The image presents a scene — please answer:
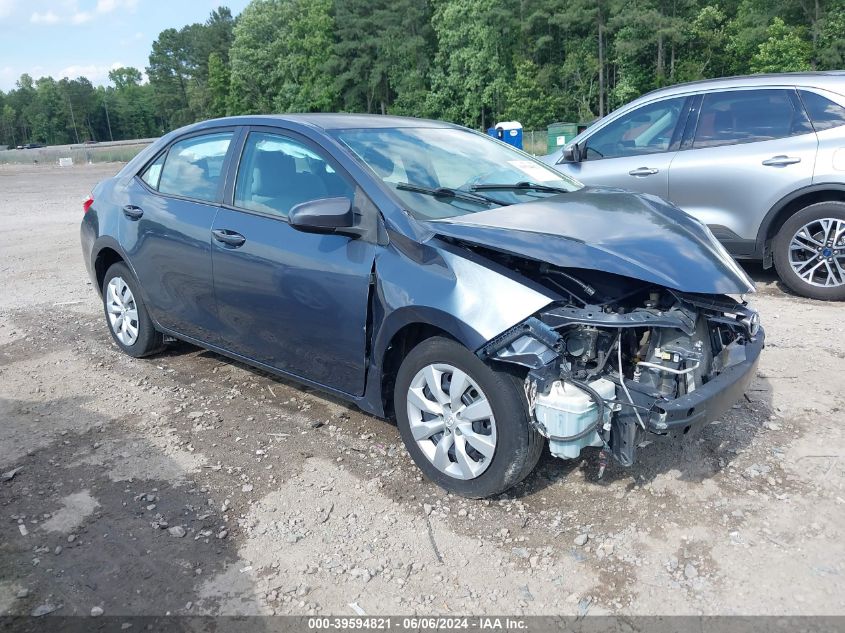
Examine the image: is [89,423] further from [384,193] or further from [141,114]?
[141,114]

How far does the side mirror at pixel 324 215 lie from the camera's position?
348 centimetres

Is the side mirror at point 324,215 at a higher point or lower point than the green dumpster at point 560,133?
lower

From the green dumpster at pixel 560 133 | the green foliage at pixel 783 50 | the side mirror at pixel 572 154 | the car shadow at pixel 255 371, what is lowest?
the car shadow at pixel 255 371

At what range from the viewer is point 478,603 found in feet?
8.94

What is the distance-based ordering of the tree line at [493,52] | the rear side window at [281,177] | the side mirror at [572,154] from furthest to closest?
the tree line at [493,52] → the side mirror at [572,154] → the rear side window at [281,177]

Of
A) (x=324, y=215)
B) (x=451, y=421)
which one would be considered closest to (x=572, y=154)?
(x=324, y=215)

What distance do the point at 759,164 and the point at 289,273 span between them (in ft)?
15.1

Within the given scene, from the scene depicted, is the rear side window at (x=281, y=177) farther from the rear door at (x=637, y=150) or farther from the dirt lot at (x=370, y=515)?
the rear door at (x=637, y=150)

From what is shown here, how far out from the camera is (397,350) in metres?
3.60

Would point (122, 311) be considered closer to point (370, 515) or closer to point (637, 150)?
point (370, 515)

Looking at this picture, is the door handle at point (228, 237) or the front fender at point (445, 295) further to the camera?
the door handle at point (228, 237)

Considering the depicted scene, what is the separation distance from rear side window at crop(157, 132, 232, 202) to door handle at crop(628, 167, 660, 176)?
4.15 meters

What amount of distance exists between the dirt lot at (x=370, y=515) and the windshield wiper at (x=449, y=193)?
141 centimetres

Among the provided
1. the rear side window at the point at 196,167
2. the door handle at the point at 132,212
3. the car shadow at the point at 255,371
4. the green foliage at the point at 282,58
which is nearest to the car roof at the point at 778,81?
the rear side window at the point at 196,167
